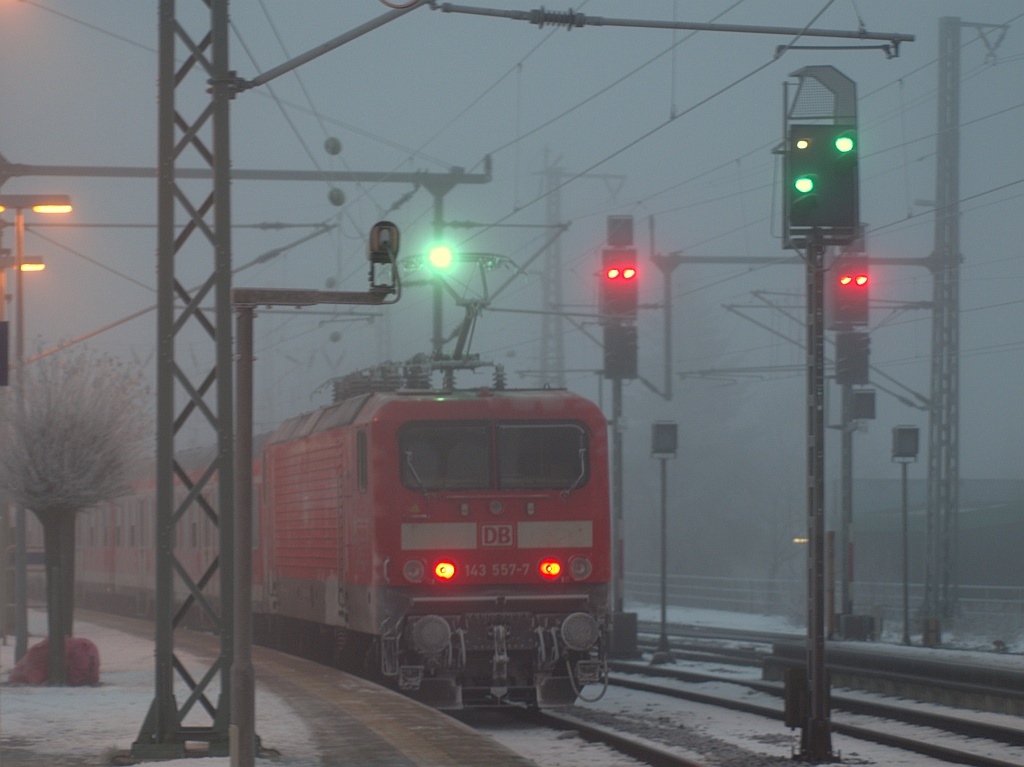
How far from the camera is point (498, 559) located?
16.5 metres

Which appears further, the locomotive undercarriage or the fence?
the fence

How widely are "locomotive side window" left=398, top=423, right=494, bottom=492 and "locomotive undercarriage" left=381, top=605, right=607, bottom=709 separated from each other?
1.28m

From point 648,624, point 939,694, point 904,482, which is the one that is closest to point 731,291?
point 648,624

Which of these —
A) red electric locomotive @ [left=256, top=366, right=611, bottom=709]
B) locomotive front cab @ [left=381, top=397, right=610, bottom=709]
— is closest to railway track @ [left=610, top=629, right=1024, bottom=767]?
locomotive front cab @ [left=381, top=397, right=610, bottom=709]

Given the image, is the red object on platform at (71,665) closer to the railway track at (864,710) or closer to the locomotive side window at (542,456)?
the locomotive side window at (542,456)

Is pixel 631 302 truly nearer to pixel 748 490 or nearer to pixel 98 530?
pixel 98 530

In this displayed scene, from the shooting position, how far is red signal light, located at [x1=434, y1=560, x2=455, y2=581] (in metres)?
16.4

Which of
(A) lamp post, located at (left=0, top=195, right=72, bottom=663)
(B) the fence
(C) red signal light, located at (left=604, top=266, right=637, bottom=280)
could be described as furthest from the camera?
(B) the fence

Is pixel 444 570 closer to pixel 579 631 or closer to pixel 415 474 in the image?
pixel 415 474

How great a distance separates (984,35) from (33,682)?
2131 centimetres

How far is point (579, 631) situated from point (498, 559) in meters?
1.03

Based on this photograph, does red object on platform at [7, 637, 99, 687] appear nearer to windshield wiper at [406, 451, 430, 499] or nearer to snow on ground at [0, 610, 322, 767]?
snow on ground at [0, 610, 322, 767]

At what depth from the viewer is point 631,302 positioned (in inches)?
1032

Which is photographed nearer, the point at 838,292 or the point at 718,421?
the point at 838,292
